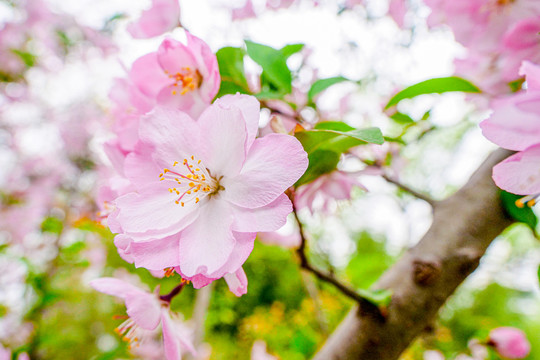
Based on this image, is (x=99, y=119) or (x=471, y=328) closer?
(x=99, y=119)

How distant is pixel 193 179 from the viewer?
1.39ft

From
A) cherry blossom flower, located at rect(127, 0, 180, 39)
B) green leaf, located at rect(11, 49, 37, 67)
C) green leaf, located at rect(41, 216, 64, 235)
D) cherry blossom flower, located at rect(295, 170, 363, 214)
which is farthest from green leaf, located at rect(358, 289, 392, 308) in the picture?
green leaf, located at rect(11, 49, 37, 67)

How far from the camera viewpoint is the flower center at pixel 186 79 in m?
0.44

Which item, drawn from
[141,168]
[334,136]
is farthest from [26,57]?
[334,136]

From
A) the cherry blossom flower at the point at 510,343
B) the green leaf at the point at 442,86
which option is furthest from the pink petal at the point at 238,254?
the cherry blossom flower at the point at 510,343

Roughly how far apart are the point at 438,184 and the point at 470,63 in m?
4.52

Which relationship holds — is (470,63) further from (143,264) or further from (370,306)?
(143,264)

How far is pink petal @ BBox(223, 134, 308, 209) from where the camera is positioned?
0.33 metres

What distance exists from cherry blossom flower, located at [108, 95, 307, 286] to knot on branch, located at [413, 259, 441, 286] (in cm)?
29

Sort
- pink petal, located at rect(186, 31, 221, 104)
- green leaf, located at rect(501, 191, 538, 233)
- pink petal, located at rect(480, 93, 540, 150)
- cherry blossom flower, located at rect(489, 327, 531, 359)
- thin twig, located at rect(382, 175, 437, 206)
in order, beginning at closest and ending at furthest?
pink petal, located at rect(480, 93, 540, 150), pink petal, located at rect(186, 31, 221, 104), green leaf, located at rect(501, 191, 538, 233), thin twig, located at rect(382, 175, 437, 206), cherry blossom flower, located at rect(489, 327, 531, 359)

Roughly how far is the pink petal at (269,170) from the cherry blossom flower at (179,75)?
11cm

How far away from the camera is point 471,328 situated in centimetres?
536

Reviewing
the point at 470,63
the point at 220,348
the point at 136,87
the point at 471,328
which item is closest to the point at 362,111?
the point at 470,63

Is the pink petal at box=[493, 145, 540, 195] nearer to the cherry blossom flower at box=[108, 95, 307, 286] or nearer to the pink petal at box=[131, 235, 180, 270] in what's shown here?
the cherry blossom flower at box=[108, 95, 307, 286]
